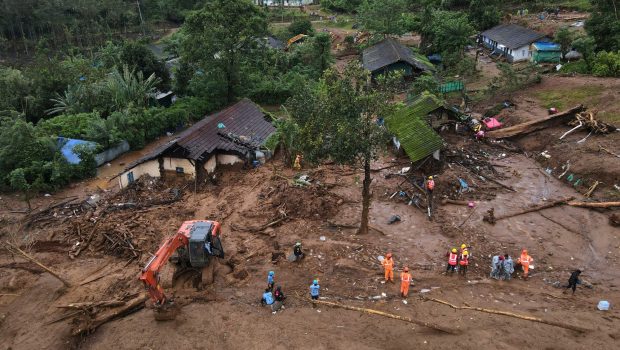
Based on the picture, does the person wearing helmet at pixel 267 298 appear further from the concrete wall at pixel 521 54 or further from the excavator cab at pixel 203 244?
the concrete wall at pixel 521 54

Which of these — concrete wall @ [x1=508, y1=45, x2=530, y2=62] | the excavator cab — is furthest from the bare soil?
concrete wall @ [x1=508, y1=45, x2=530, y2=62]

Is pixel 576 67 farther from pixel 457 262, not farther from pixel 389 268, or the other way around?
pixel 389 268

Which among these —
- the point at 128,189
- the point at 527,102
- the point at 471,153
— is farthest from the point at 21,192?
the point at 527,102

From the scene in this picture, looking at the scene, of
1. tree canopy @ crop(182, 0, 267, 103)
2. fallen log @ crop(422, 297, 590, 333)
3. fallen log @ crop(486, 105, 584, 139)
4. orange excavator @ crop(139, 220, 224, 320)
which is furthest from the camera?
tree canopy @ crop(182, 0, 267, 103)

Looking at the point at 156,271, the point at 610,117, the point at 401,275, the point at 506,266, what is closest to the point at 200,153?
the point at 156,271

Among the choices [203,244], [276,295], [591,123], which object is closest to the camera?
[276,295]

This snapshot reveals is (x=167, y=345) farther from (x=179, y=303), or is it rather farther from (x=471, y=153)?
(x=471, y=153)

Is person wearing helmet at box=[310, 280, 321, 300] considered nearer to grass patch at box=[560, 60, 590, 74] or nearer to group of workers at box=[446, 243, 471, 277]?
group of workers at box=[446, 243, 471, 277]
